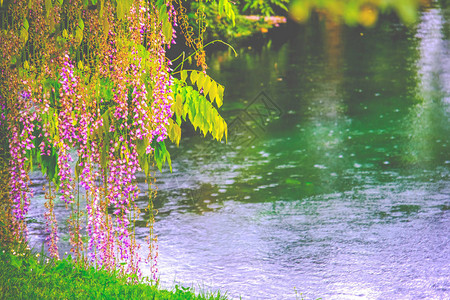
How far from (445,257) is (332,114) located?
20.9ft

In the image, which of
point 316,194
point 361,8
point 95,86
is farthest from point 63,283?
point 316,194

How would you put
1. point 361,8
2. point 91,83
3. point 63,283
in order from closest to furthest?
point 361,8
point 91,83
point 63,283

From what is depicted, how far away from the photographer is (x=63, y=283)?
18.1ft

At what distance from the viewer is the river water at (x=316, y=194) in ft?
22.3

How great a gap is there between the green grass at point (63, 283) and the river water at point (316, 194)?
0.98 m

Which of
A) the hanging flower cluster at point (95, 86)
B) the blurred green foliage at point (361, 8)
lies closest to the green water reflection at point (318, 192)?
the hanging flower cluster at point (95, 86)

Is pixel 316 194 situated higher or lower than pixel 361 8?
lower

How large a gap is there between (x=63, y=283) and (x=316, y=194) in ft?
13.9

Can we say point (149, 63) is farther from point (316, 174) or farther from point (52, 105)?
point (316, 174)

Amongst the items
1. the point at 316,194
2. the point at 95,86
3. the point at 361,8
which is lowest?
the point at 316,194

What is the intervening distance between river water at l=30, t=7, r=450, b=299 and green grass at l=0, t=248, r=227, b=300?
98 centimetres

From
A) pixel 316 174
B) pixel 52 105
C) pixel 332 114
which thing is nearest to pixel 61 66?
pixel 52 105

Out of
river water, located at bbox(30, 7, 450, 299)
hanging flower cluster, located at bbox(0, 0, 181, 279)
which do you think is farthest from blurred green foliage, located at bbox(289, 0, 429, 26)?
river water, located at bbox(30, 7, 450, 299)

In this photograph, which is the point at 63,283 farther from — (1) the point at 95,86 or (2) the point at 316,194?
(2) the point at 316,194
